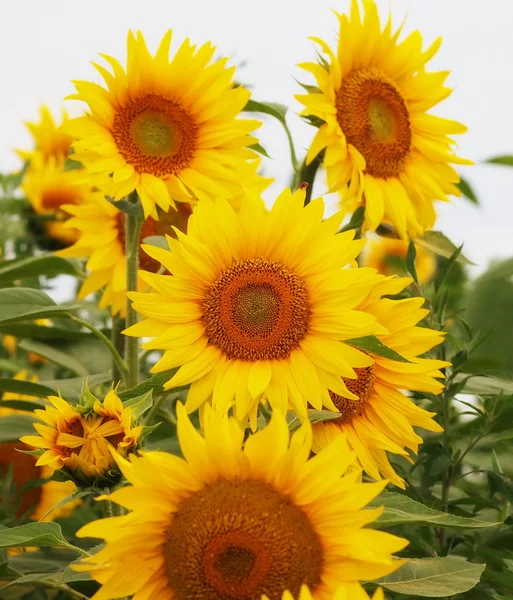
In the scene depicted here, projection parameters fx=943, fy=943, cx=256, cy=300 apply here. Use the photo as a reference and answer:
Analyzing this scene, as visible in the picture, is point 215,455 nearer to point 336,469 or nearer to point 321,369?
point 336,469

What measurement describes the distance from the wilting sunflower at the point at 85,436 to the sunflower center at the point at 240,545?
100 millimetres

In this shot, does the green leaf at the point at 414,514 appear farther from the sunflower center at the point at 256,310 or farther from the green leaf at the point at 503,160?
the green leaf at the point at 503,160

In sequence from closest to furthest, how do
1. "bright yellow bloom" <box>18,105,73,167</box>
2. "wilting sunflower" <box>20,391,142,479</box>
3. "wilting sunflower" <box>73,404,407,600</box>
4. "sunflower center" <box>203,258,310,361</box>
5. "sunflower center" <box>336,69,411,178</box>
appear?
1. "wilting sunflower" <box>73,404,407,600</box>
2. "wilting sunflower" <box>20,391,142,479</box>
3. "sunflower center" <box>203,258,310,361</box>
4. "sunflower center" <box>336,69,411,178</box>
5. "bright yellow bloom" <box>18,105,73,167</box>

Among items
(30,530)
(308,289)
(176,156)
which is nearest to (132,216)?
(176,156)

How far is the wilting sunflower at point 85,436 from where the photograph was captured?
689mm

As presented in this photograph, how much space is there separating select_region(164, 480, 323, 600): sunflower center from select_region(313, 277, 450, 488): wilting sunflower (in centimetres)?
22

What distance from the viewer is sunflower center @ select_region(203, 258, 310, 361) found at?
807mm

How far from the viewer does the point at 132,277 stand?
3.21ft

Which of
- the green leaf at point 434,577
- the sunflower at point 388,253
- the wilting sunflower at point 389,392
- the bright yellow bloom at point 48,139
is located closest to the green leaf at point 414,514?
the green leaf at point 434,577

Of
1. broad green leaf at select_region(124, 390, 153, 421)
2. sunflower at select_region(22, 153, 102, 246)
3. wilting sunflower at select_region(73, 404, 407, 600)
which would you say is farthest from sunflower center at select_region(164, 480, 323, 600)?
sunflower at select_region(22, 153, 102, 246)

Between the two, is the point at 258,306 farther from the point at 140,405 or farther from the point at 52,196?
the point at 52,196

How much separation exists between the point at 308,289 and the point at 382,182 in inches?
12.0

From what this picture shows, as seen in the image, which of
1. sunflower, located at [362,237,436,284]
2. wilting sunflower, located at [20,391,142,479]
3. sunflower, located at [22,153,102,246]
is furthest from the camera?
sunflower, located at [362,237,436,284]

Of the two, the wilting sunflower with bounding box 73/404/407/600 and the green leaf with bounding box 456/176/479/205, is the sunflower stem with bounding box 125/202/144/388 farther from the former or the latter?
the green leaf with bounding box 456/176/479/205
